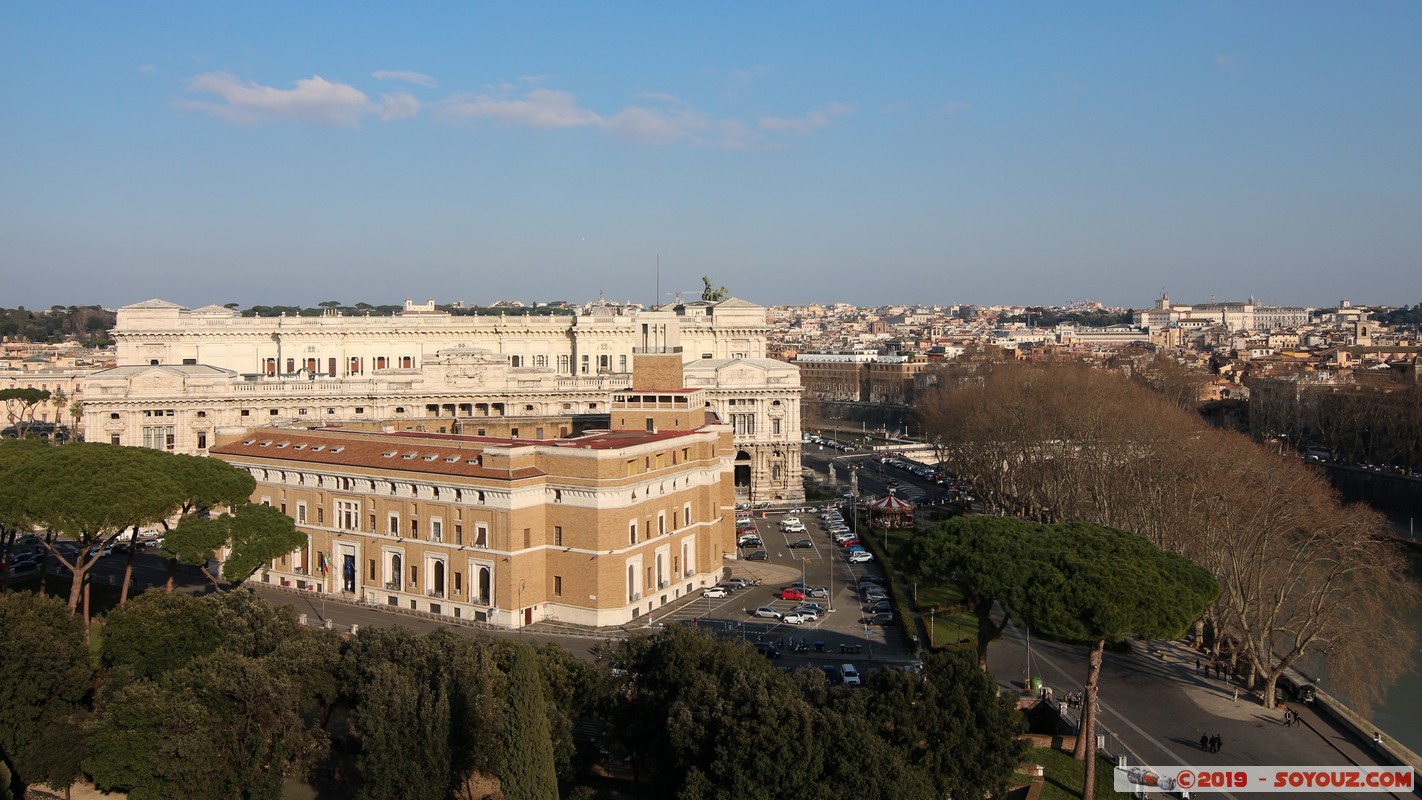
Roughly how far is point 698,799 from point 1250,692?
16.0 metres

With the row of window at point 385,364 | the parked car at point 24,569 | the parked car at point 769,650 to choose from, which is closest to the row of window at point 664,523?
the parked car at point 769,650

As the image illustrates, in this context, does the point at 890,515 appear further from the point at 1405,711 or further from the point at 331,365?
the point at 331,365

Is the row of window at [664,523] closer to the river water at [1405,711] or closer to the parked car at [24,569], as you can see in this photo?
the river water at [1405,711]

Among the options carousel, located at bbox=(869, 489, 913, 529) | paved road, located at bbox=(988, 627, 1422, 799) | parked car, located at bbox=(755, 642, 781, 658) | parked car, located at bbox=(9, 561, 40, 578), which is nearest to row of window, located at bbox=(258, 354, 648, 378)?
carousel, located at bbox=(869, 489, 913, 529)

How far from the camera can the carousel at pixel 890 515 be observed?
1973 inches

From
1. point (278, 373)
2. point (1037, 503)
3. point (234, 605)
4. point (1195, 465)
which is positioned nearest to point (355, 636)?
point (234, 605)

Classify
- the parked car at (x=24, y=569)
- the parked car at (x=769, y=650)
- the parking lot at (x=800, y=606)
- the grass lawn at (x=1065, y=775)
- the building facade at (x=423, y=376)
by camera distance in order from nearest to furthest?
the grass lawn at (x=1065, y=775), the parked car at (x=769, y=650), the parking lot at (x=800, y=606), the parked car at (x=24, y=569), the building facade at (x=423, y=376)

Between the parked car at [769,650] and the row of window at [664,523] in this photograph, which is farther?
the row of window at [664,523]

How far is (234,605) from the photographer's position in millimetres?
26938

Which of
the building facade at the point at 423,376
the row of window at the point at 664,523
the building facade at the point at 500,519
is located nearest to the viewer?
the building facade at the point at 500,519

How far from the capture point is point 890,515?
5031 centimetres

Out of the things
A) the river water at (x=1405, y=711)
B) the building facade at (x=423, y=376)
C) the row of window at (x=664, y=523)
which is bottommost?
the river water at (x=1405, y=711)

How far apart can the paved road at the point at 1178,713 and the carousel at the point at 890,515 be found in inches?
682

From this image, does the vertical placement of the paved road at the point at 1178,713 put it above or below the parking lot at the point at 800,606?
below
